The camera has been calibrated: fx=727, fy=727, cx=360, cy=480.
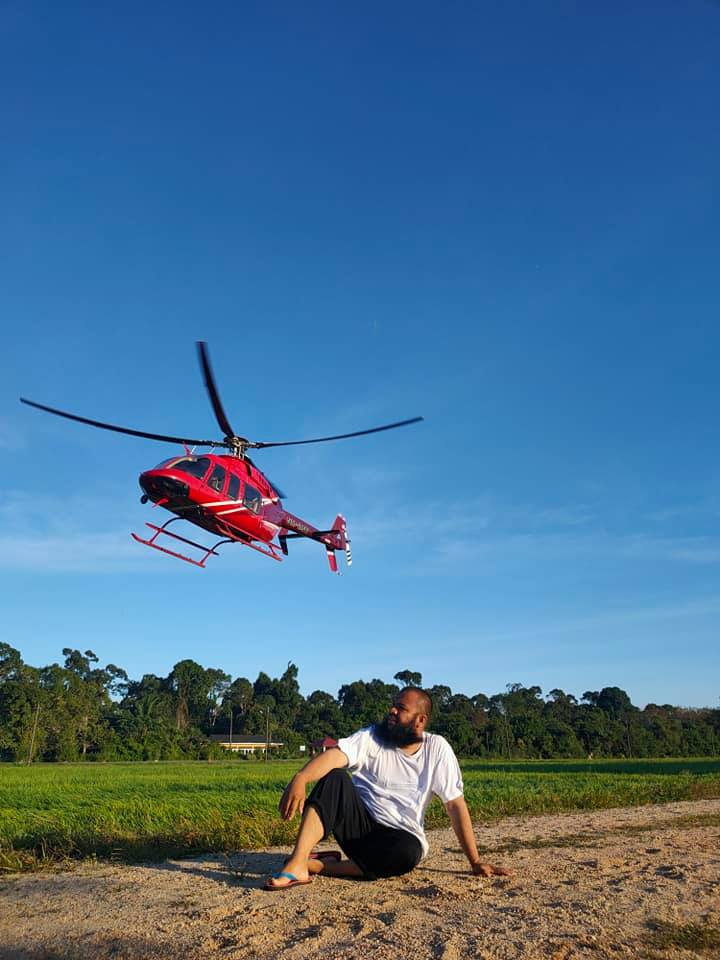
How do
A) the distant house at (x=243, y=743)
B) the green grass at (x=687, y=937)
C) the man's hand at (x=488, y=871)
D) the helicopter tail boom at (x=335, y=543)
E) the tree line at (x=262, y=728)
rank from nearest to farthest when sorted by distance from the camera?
the green grass at (x=687, y=937)
the man's hand at (x=488, y=871)
the helicopter tail boom at (x=335, y=543)
the tree line at (x=262, y=728)
the distant house at (x=243, y=743)

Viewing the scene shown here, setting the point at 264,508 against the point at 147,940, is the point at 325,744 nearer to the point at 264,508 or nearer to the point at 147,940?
the point at 147,940

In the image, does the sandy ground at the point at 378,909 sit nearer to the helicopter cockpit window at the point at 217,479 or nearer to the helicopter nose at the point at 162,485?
the helicopter nose at the point at 162,485

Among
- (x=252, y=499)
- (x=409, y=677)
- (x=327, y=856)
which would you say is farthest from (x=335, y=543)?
(x=409, y=677)

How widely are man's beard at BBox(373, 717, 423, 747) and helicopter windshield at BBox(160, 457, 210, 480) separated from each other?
9.73 metres

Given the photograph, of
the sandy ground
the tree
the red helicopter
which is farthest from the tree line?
the sandy ground

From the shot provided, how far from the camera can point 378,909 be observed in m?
4.05

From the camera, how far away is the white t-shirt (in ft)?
15.3

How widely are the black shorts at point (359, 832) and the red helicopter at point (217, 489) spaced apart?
9.40 m

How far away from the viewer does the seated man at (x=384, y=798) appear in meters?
4.54

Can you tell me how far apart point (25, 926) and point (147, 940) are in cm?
90

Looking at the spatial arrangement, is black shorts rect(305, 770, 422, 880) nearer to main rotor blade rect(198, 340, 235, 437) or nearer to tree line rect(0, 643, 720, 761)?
main rotor blade rect(198, 340, 235, 437)

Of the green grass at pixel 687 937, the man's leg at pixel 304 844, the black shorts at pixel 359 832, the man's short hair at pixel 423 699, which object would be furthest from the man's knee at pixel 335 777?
the green grass at pixel 687 937

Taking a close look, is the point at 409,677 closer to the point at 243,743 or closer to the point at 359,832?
the point at 243,743

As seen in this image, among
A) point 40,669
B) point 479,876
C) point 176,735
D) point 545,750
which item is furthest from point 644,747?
point 479,876
